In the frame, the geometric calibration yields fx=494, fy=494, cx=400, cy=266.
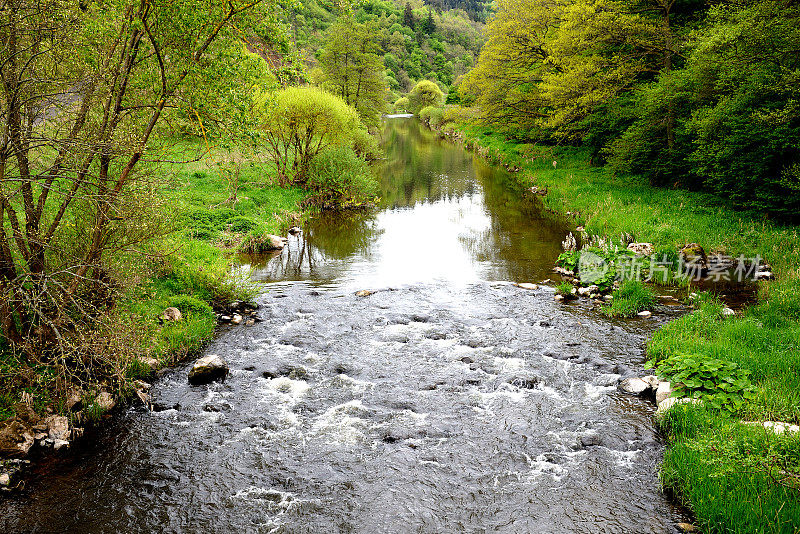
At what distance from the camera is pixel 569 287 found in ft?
48.4

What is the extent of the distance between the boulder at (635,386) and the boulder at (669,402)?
1.88 ft

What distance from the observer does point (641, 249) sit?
16766 millimetres

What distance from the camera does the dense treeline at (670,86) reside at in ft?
50.4

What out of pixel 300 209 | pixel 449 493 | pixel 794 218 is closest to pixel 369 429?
pixel 449 493

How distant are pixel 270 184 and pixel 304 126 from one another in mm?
3664

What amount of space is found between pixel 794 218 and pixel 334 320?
1548cm

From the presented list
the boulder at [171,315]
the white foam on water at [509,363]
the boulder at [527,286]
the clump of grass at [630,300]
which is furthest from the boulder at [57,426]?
the clump of grass at [630,300]

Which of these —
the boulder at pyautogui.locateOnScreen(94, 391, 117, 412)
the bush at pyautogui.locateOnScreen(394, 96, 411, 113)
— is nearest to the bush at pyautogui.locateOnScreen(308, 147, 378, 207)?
the boulder at pyautogui.locateOnScreen(94, 391, 117, 412)

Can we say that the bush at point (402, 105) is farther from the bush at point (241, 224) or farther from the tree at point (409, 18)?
the bush at point (241, 224)

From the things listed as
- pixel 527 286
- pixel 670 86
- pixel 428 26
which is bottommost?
pixel 527 286

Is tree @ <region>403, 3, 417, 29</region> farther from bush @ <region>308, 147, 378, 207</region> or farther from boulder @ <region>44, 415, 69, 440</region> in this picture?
boulder @ <region>44, 415, 69, 440</region>

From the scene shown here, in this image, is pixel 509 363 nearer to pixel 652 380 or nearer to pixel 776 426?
pixel 652 380

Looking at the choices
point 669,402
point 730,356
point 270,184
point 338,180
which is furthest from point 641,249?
point 270,184

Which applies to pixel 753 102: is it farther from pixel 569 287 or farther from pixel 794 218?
pixel 569 287
